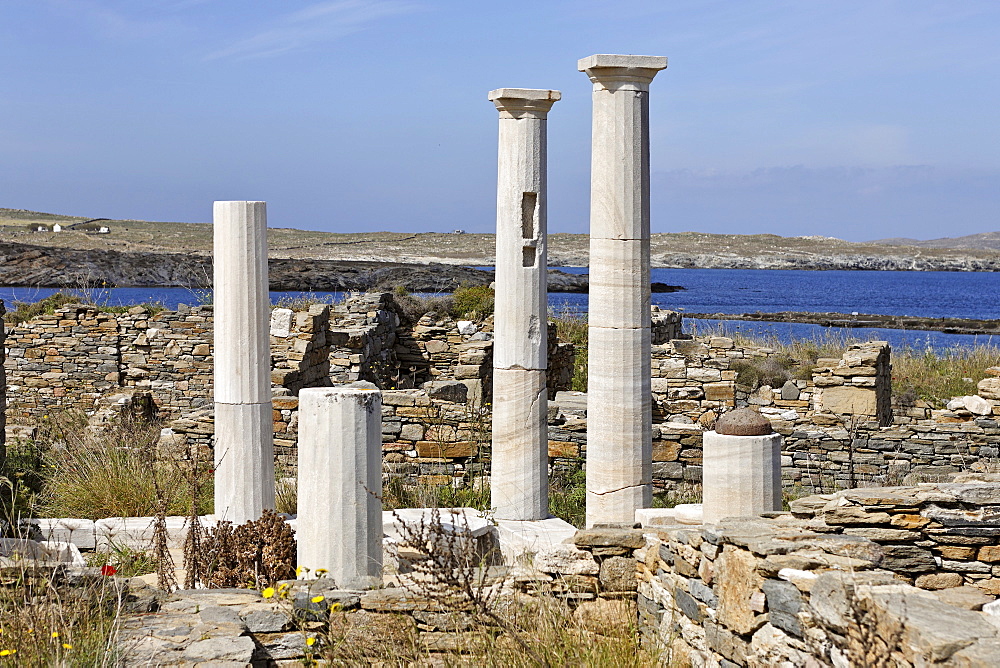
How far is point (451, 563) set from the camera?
5828mm

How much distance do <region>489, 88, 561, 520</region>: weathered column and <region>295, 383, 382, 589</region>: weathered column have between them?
192 cm

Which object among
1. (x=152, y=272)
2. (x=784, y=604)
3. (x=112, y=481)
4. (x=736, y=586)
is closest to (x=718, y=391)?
(x=112, y=481)

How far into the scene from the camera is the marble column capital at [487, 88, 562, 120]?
9375 mm

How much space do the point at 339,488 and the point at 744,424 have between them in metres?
3.29

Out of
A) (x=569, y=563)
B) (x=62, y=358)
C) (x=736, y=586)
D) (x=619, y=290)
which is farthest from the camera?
(x=62, y=358)

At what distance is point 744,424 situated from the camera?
8219mm

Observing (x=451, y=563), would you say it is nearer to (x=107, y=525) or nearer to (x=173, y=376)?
(x=107, y=525)

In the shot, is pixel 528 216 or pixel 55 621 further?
pixel 528 216

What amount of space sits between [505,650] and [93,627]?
243 cm

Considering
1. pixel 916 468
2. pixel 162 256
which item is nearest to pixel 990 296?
pixel 162 256

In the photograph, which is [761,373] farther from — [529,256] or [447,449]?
[529,256]

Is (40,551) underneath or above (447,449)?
underneath

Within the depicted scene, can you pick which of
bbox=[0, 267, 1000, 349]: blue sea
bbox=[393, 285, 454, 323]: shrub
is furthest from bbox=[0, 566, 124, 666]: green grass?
bbox=[0, 267, 1000, 349]: blue sea

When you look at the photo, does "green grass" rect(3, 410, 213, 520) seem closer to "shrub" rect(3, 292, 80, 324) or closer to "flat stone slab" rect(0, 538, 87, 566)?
"flat stone slab" rect(0, 538, 87, 566)
